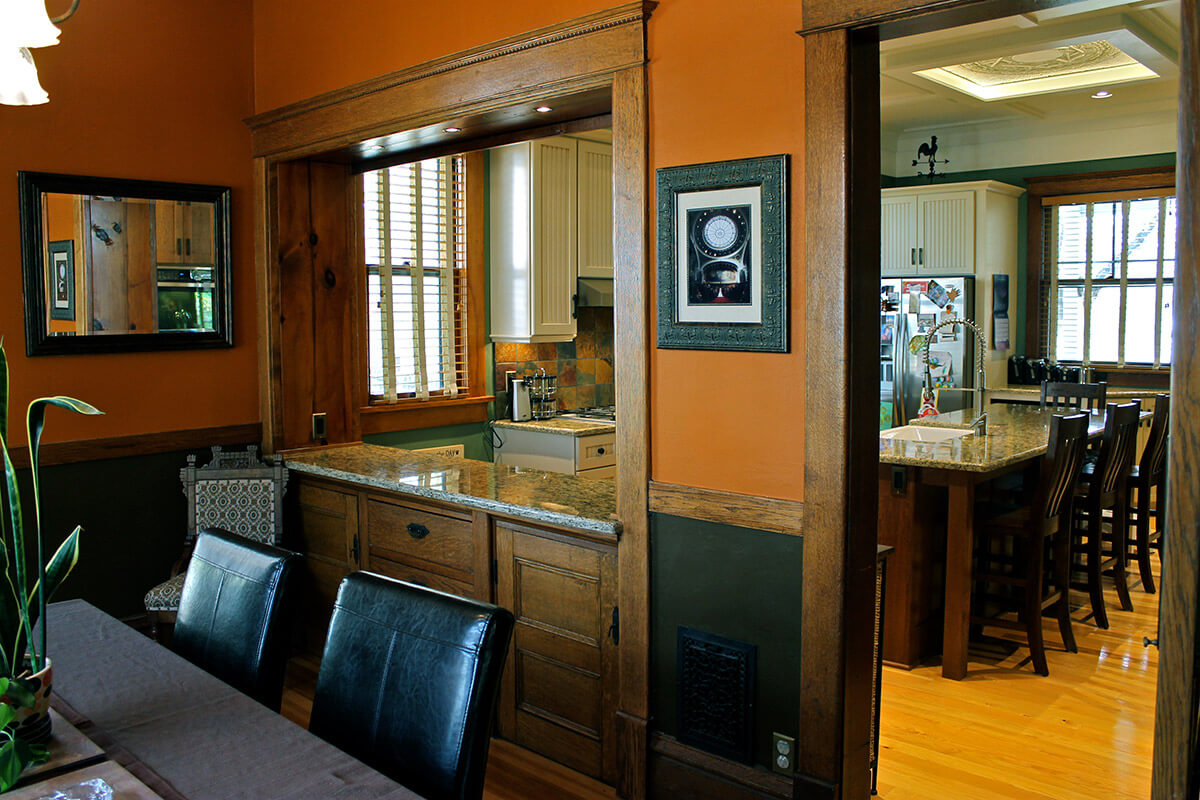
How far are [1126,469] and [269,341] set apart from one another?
4.17m

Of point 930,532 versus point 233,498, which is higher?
point 233,498

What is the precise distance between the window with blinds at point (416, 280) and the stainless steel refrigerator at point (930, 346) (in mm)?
3482

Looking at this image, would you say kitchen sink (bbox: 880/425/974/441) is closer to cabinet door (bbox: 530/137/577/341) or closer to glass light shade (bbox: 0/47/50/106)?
cabinet door (bbox: 530/137/577/341)

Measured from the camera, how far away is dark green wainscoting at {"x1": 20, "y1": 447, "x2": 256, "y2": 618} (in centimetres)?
369

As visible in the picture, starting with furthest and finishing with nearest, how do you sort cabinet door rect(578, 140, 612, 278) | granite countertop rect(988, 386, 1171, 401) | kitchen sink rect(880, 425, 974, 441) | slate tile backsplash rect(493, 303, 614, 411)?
granite countertop rect(988, 386, 1171, 401) < slate tile backsplash rect(493, 303, 614, 411) < cabinet door rect(578, 140, 612, 278) < kitchen sink rect(880, 425, 974, 441)

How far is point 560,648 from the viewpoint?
2.97 m

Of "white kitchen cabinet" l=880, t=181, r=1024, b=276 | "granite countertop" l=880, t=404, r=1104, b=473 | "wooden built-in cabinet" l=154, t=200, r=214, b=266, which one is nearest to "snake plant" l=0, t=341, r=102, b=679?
"wooden built-in cabinet" l=154, t=200, r=214, b=266

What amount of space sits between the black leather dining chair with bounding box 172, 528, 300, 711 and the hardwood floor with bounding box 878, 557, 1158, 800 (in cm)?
186

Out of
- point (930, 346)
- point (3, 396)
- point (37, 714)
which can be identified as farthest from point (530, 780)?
point (930, 346)

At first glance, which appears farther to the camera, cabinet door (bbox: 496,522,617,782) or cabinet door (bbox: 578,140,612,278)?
cabinet door (bbox: 578,140,612,278)

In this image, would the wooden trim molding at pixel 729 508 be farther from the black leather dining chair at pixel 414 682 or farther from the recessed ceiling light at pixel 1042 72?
the recessed ceiling light at pixel 1042 72

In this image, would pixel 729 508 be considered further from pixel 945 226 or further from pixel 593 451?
pixel 945 226

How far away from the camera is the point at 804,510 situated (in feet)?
7.66

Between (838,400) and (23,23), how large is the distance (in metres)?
1.77
